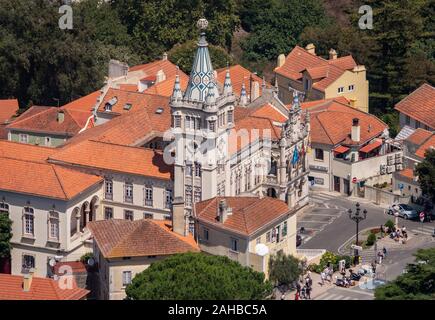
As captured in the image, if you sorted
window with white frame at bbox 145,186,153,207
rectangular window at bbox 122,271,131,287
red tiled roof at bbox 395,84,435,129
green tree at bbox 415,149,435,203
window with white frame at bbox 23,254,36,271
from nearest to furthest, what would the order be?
1. rectangular window at bbox 122,271,131,287
2. window with white frame at bbox 23,254,36,271
3. window with white frame at bbox 145,186,153,207
4. green tree at bbox 415,149,435,203
5. red tiled roof at bbox 395,84,435,129

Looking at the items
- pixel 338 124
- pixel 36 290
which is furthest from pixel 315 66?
pixel 36 290

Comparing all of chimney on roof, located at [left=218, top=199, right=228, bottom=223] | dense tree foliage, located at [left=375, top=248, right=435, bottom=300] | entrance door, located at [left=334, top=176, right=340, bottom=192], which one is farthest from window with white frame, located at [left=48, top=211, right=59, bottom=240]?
entrance door, located at [left=334, top=176, right=340, bottom=192]

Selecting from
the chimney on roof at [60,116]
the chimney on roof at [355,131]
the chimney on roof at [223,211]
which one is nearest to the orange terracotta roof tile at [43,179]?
the chimney on roof at [223,211]

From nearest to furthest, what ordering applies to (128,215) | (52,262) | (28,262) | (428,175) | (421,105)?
1. (52,262)
2. (28,262)
3. (128,215)
4. (428,175)
5. (421,105)

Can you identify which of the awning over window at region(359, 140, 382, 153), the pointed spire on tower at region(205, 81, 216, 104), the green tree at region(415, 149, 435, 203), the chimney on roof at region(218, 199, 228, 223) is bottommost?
the chimney on roof at region(218, 199, 228, 223)

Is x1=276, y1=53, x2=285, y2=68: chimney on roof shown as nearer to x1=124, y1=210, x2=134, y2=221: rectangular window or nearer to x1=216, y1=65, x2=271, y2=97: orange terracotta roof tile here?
x1=216, y1=65, x2=271, y2=97: orange terracotta roof tile

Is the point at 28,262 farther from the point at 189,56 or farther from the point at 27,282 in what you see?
the point at 189,56

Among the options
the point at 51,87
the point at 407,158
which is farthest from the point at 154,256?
the point at 51,87
